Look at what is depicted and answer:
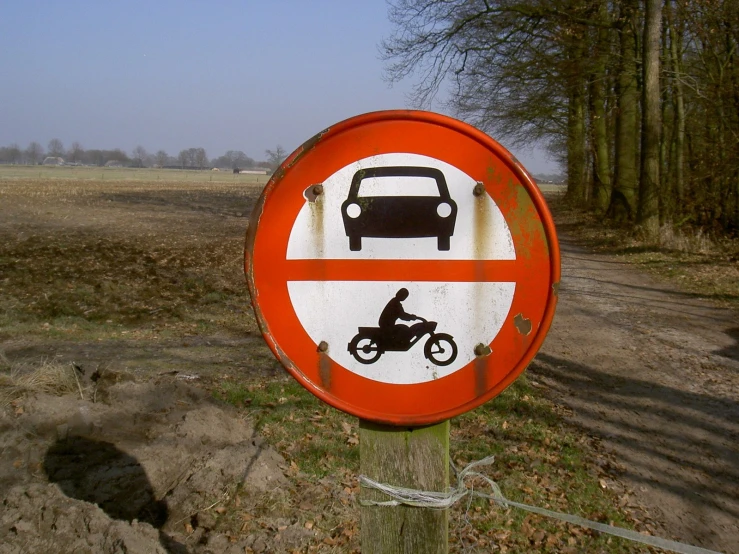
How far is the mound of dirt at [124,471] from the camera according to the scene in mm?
3123

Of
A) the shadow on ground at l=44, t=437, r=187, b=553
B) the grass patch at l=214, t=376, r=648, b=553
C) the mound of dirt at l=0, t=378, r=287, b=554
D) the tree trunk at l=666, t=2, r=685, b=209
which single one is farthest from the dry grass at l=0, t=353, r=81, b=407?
the tree trunk at l=666, t=2, r=685, b=209

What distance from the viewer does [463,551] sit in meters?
3.59

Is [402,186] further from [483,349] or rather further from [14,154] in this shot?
[14,154]

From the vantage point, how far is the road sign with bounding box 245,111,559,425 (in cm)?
159

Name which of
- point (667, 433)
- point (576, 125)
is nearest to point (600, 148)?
point (576, 125)

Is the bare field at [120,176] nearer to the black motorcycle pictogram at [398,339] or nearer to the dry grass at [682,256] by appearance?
the dry grass at [682,256]

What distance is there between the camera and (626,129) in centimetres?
2161

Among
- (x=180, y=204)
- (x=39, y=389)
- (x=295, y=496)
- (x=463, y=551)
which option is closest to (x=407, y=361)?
(x=463, y=551)

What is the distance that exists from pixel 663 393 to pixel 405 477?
16.7 feet

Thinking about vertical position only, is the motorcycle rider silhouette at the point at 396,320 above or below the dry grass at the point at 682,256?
above

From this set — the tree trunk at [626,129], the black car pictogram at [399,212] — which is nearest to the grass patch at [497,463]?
the black car pictogram at [399,212]

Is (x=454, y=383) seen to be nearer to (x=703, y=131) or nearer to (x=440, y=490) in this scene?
(x=440, y=490)

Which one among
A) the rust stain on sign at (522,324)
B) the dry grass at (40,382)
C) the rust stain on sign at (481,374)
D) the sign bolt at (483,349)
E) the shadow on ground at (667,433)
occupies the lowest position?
the shadow on ground at (667,433)

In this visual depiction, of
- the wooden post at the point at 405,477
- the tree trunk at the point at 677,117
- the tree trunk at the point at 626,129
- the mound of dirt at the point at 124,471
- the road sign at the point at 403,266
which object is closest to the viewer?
the road sign at the point at 403,266
